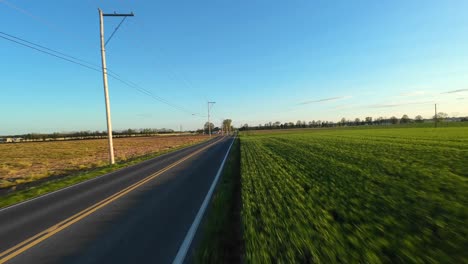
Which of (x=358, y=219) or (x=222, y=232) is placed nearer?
(x=222, y=232)

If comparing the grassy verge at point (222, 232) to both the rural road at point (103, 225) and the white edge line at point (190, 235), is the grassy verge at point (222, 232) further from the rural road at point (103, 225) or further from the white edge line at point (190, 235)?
the rural road at point (103, 225)

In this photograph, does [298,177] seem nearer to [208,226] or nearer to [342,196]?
[342,196]

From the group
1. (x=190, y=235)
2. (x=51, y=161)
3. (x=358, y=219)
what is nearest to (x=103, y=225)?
(x=190, y=235)

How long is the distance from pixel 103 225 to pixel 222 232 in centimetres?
274

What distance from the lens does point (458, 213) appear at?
6.15m

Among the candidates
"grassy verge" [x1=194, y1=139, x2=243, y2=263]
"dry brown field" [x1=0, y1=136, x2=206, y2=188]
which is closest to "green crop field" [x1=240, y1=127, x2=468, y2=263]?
"grassy verge" [x1=194, y1=139, x2=243, y2=263]

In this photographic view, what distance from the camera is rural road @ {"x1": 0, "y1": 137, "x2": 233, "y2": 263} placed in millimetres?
4922

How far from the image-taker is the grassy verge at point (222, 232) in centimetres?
466

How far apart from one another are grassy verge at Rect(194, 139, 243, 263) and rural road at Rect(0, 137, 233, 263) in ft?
1.18

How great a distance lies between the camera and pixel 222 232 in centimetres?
576

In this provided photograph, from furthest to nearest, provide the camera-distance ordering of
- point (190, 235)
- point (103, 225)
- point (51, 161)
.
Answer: point (51, 161), point (103, 225), point (190, 235)

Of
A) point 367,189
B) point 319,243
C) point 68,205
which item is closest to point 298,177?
point 367,189

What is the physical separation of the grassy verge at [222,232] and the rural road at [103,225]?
0.36 metres

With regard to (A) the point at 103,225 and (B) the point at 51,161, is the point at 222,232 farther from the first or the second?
(B) the point at 51,161
